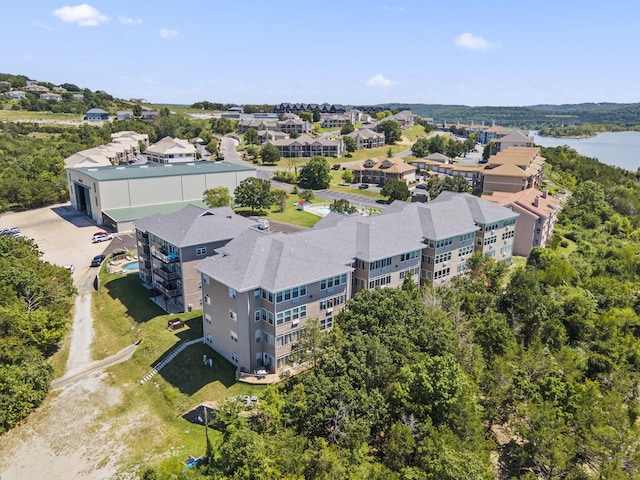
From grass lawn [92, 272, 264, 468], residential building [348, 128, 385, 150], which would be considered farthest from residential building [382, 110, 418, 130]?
grass lawn [92, 272, 264, 468]

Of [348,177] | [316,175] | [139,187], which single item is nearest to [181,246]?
[139,187]

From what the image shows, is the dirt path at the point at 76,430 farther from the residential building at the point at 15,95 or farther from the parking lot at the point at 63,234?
the residential building at the point at 15,95

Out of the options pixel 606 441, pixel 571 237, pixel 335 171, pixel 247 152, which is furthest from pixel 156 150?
pixel 606 441

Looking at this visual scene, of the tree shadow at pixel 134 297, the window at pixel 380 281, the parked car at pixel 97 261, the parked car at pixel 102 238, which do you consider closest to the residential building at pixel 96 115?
the parked car at pixel 102 238

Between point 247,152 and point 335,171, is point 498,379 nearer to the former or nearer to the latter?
point 335,171

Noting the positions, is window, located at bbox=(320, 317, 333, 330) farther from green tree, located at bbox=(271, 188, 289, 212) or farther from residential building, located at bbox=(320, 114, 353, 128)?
residential building, located at bbox=(320, 114, 353, 128)

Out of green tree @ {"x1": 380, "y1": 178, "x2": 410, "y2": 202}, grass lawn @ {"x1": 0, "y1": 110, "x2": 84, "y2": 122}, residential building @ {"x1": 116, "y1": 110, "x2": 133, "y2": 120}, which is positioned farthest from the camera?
residential building @ {"x1": 116, "y1": 110, "x2": 133, "y2": 120}
